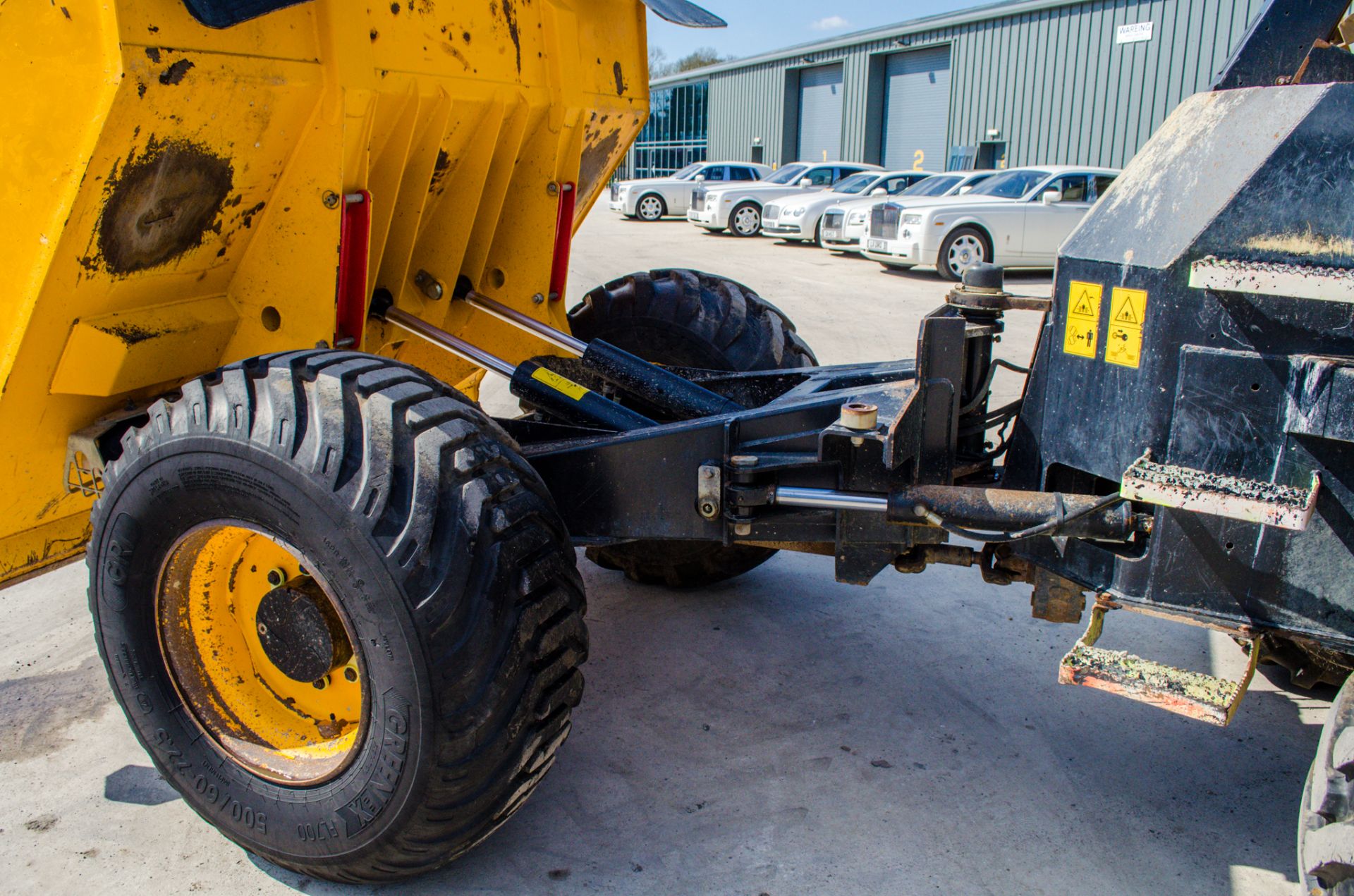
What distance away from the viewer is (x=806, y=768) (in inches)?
124

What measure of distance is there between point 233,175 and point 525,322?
1.26 metres

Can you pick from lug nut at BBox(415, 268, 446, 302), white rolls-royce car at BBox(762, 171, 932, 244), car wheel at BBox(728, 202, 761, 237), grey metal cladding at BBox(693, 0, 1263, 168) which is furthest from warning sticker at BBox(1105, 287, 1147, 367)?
car wheel at BBox(728, 202, 761, 237)

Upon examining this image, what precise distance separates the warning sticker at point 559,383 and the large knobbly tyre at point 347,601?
2.37 feet

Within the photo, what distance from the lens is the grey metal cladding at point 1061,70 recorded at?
22.1 metres

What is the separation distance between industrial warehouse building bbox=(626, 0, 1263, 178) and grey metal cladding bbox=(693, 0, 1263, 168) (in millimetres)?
32

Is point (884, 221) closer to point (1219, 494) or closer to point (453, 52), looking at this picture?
point (453, 52)

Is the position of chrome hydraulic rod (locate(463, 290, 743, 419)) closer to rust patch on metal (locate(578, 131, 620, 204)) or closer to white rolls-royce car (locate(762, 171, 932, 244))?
rust patch on metal (locate(578, 131, 620, 204))

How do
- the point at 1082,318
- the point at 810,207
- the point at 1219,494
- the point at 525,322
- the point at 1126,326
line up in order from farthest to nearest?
the point at 810,207
the point at 525,322
the point at 1082,318
the point at 1126,326
the point at 1219,494

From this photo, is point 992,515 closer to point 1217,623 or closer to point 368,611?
point 1217,623

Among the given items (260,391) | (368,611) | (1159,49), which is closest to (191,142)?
(260,391)

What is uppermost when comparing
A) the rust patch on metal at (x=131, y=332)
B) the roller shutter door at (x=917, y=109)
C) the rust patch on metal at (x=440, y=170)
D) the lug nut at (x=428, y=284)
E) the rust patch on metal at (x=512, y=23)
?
the roller shutter door at (x=917, y=109)

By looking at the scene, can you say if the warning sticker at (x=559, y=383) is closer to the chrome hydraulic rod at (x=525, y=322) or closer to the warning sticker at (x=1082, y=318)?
the chrome hydraulic rod at (x=525, y=322)

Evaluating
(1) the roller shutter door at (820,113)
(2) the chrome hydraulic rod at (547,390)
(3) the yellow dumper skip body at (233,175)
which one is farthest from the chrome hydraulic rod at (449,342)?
(1) the roller shutter door at (820,113)

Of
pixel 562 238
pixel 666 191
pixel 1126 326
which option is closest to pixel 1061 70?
pixel 666 191
